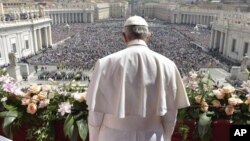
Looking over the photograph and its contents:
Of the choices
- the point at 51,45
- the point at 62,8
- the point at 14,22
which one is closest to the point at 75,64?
the point at 14,22

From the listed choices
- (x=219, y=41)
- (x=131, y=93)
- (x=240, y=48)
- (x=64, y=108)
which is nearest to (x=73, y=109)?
(x=64, y=108)

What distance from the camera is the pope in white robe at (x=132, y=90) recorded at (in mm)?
2652

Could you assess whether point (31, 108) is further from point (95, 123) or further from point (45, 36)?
point (45, 36)

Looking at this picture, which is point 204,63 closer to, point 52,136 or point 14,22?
point 14,22

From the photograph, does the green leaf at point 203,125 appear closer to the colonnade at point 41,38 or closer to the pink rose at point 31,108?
the pink rose at point 31,108

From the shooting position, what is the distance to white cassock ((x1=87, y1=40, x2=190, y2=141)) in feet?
8.70

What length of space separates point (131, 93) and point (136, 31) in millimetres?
599

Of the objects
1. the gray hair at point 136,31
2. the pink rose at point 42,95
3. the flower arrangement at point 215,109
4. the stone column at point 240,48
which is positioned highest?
the gray hair at point 136,31

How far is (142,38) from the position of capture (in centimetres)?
272

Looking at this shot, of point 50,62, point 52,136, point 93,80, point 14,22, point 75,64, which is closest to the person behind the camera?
point 93,80

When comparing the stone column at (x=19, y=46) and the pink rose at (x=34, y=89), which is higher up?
the pink rose at (x=34, y=89)

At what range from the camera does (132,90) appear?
8.81 ft

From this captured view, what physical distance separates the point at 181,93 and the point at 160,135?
50cm

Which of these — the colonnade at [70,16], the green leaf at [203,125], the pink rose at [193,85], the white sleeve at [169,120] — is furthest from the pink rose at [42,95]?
the colonnade at [70,16]
